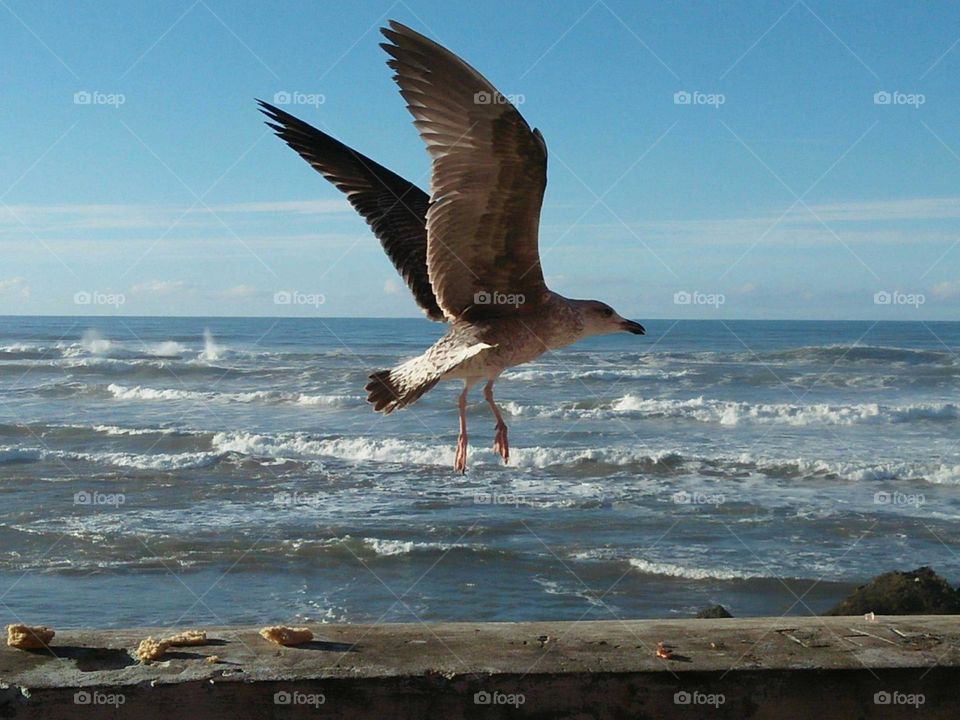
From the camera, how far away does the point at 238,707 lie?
2.19 meters

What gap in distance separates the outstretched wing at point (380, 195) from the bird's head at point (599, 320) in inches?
27.0

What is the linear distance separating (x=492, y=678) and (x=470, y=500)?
27.3ft

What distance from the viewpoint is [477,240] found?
3.47m

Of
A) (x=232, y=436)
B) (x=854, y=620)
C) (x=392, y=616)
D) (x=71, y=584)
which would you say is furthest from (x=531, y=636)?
(x=232, y=436)

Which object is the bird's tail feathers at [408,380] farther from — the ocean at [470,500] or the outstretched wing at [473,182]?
the ocean at [470,500]

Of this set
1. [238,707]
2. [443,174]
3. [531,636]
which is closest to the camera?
[238,707]

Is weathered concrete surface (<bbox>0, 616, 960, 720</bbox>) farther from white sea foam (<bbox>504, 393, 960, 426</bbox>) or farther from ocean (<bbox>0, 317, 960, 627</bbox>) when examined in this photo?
white sea foam (<bbox>504, 393, 960, 426</bbox>)

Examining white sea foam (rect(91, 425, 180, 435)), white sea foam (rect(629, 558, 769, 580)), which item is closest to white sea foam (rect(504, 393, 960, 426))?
white sea foam (rect(91, 425, 180, 435))

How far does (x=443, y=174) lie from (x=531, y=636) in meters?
1.57

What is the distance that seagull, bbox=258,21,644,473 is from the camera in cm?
318

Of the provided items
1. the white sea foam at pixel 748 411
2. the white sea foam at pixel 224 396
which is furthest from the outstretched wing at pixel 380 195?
the white sea foam at pixel 224 396

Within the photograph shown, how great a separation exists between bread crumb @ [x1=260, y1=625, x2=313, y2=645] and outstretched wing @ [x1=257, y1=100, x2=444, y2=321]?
186 centimetres

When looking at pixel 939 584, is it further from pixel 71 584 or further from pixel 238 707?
pixel 71 584

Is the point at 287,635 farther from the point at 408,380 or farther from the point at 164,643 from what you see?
the point at 408,380
